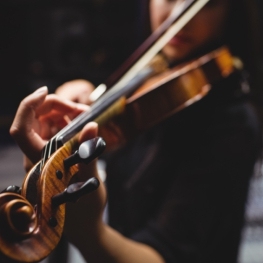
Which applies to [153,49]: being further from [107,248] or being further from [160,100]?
[107,248]

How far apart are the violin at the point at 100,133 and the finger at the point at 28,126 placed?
0.15 ft

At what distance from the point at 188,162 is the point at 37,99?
1.07ft

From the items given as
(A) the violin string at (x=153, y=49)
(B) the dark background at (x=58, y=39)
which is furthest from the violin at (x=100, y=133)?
(B) the dark background at (x=58, y=39)

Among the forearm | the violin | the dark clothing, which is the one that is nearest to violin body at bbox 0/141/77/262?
the violin

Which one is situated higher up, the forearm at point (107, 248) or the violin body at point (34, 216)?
the violin body at point (34, 216)

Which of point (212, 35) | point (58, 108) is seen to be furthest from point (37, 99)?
point (212, 35)

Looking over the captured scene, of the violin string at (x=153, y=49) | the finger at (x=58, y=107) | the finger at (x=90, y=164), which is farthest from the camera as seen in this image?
the violin string at (x=153, y=49)

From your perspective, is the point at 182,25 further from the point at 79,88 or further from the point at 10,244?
the point at 10,244

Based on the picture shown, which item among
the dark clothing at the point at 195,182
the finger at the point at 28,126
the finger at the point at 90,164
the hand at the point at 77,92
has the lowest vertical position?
the dark clothing at the point at 195,182

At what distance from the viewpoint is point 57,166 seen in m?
0.45

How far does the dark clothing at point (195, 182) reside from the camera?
0.70m

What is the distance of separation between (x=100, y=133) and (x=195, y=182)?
18 cm

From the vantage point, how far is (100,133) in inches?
26.1

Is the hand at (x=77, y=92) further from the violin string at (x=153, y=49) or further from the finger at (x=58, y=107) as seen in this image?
the finger at (x=58, y=107)
